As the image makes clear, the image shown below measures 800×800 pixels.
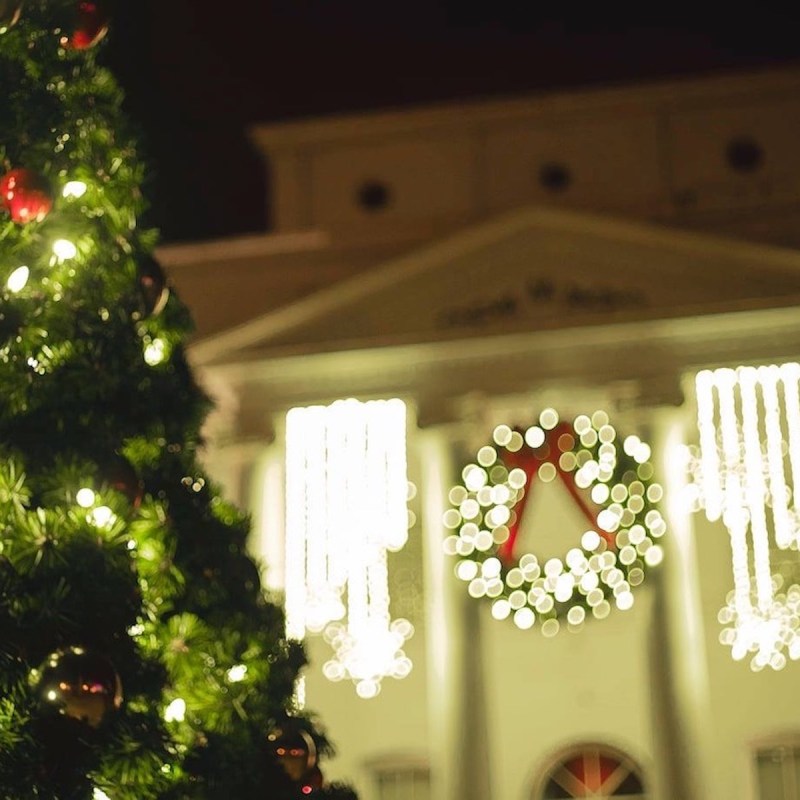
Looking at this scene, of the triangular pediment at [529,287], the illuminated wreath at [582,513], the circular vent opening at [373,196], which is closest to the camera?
the illuminated wreath at [582,513]

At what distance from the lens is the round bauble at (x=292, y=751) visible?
3098mm

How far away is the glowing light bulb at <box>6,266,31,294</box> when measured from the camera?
2904 mm

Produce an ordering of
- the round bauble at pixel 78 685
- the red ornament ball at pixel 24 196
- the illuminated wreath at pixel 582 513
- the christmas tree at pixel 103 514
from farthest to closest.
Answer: the illuminated wreath at pixel 582 513 → the red ornament ball at pixel 24 196 → the christmas tree at pixel 103 514 → the round bauble at pixel 78 685

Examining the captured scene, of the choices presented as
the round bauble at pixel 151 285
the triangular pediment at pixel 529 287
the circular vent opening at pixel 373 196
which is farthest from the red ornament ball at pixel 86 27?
the circular vent opening at pixel 373 196

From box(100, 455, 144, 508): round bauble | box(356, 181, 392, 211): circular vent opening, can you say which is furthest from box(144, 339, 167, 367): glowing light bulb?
box(356, 181, 392, 211): circular vent opening

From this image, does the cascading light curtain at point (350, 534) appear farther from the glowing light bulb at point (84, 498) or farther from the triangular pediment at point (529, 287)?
the glowing light bulb at point (84, 498)

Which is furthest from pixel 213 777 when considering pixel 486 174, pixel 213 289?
pixel 486 174

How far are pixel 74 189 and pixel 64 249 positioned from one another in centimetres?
19

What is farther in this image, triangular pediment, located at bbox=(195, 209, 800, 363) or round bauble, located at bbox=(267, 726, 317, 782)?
triangular pediment, located at bbox=(195, 209, 800, 363)

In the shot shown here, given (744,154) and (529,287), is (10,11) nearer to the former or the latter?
(529,287)

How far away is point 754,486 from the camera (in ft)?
→ 37.3

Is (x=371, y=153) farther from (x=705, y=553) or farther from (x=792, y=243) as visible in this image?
(x=705, y=553)

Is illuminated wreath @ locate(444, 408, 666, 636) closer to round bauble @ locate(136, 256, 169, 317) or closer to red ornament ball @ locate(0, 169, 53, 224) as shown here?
round bauble @ locate(136, 256, 169, 317)

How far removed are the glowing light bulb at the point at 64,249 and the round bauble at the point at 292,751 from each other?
1206mm
